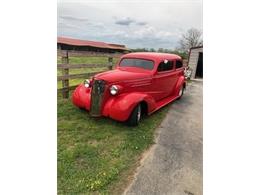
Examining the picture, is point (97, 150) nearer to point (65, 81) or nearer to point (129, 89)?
point (129, 89)

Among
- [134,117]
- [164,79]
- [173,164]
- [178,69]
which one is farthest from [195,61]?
[173,164]

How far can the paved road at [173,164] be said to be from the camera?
2.37 m

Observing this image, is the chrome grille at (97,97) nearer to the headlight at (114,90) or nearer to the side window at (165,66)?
the headlight at (114,90)

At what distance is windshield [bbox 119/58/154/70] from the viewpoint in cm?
519

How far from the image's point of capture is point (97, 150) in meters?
3.13

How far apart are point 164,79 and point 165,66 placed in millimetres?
375

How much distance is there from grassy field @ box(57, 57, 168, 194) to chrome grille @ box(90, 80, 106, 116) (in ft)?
0.85

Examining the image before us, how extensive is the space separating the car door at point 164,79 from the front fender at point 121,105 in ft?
4.05

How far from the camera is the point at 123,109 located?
384 cm

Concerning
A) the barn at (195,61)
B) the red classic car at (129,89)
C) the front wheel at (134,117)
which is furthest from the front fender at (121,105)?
the barn at (195,61)

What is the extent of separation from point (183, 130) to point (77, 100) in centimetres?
239
